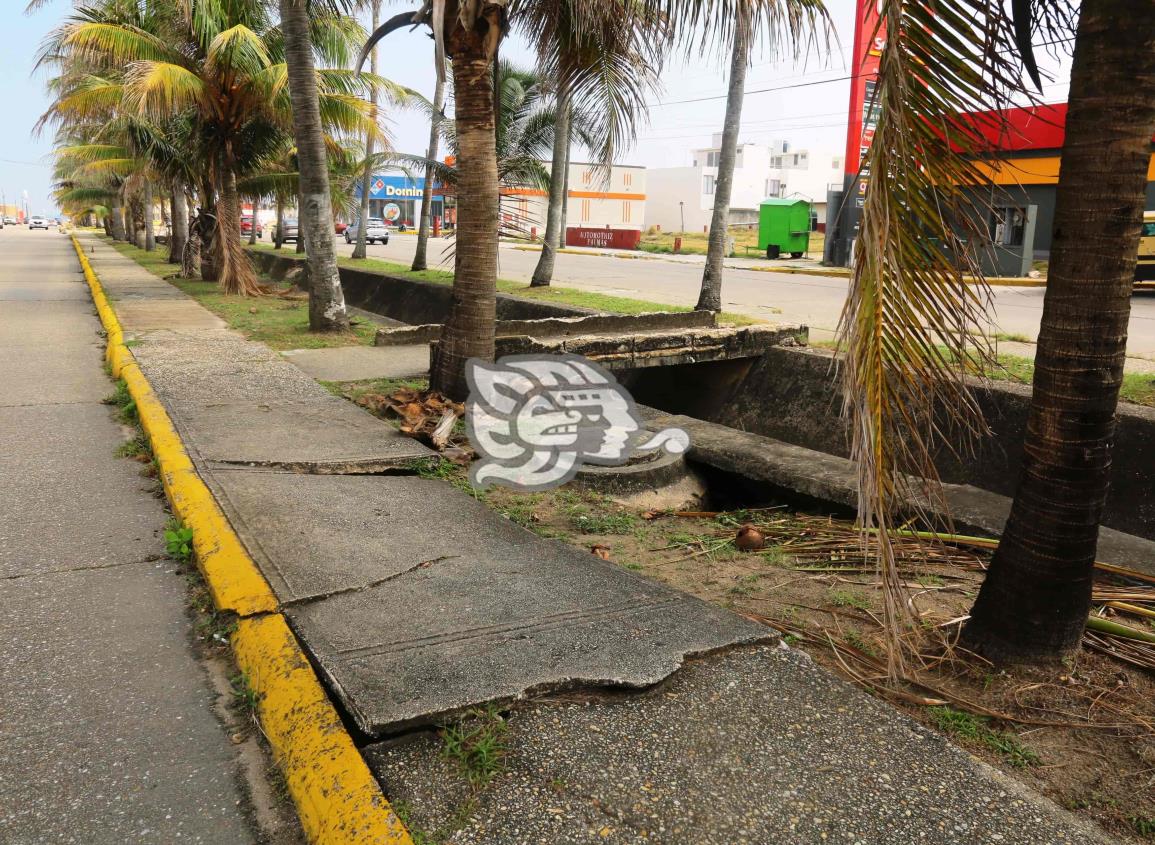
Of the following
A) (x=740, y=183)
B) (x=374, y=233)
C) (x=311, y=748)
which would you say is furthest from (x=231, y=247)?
(x=740, y=183)

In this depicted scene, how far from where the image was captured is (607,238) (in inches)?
1702

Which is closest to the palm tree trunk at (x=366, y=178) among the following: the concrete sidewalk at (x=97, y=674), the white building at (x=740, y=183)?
the concrete sidewalk at (x=97, y=674)

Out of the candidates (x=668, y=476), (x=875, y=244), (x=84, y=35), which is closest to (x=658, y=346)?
(x=668, y=476)

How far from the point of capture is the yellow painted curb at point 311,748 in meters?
2.33

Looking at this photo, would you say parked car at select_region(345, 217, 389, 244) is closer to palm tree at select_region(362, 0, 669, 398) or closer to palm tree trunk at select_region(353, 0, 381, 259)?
palm tree trunk at select_region(353, 0, 381, 259)

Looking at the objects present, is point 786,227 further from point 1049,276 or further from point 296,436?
point 1049,276

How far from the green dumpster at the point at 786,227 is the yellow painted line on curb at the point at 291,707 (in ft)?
93.8

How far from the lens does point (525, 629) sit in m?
3.37

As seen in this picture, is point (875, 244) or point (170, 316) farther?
point (170, 316)

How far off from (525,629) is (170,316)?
11126 millimetres

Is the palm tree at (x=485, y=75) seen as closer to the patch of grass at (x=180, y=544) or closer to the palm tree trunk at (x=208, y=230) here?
the patch of grass at (x=180, y=544)

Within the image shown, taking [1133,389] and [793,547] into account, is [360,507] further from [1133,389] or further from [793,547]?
[1133,389]

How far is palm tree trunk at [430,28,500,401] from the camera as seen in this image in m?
6.73

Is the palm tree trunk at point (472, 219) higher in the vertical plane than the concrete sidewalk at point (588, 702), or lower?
higher
